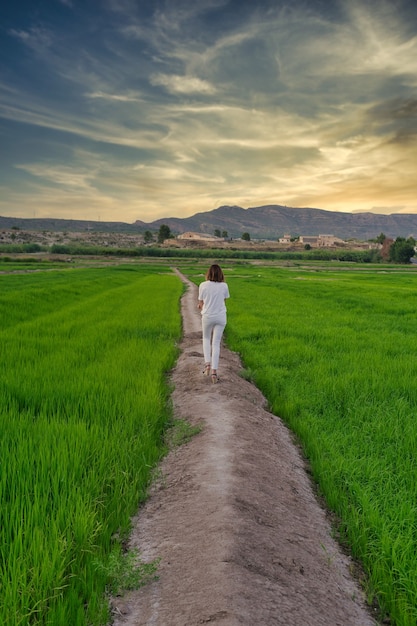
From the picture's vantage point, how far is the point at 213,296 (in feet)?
23.2

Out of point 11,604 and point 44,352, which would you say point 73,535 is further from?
point 44,352

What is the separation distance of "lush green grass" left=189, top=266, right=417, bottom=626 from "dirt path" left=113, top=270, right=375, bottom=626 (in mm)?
249

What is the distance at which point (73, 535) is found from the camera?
290 centimetres

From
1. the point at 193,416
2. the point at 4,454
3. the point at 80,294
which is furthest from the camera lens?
the point at 80,294

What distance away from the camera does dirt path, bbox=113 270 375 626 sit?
2.41 meters

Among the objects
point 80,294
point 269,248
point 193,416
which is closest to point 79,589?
point 193,416

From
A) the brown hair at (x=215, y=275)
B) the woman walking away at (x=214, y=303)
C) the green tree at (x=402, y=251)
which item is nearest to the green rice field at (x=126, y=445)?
the woman walking away at (x=214, y=303)

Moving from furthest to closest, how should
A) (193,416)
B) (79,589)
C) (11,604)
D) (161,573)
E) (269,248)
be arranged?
(269,248) → (193,416) → (161,573) → (79,589) → (11,604)

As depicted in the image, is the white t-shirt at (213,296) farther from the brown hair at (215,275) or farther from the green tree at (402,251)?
the green tree at (402,251)

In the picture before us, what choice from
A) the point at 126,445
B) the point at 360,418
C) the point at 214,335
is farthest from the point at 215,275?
the point at 126,445

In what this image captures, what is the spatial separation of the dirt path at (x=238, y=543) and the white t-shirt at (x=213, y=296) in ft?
7.90

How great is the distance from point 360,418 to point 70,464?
3.93 meters

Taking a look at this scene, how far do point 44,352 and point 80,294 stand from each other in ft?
46.7

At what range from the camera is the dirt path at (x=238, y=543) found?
94.8 inches
